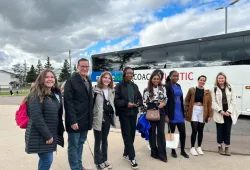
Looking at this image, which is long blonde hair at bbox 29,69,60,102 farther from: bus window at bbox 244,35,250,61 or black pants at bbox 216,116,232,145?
bus window at bbox 244,35,250,61

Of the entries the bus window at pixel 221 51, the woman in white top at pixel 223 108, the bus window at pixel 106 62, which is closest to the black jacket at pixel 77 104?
the woman in white top at pixel 223 108

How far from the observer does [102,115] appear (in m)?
3.62

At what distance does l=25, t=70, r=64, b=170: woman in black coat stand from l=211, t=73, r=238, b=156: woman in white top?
334 cm

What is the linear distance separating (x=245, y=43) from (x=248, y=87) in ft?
5.99

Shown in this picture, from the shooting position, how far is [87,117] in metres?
3.36

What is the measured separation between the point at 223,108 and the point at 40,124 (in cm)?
375

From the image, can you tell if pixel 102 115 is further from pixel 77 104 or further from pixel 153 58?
pixel 153 58

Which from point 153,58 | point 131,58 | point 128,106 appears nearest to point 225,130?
point 128,106

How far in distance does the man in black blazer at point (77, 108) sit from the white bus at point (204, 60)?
217 inches

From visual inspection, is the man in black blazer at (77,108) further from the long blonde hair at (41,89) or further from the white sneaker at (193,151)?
the white sneaker at (193,151)

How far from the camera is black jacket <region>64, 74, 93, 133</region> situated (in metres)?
3.18

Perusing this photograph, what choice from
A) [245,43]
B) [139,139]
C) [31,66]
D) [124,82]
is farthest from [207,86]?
[31,66]

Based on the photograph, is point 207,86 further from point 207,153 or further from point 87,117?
point 87,117

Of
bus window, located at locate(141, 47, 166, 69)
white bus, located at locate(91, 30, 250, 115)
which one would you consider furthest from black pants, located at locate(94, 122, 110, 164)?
bus window, located at locate(141, 47, 166, 69)
